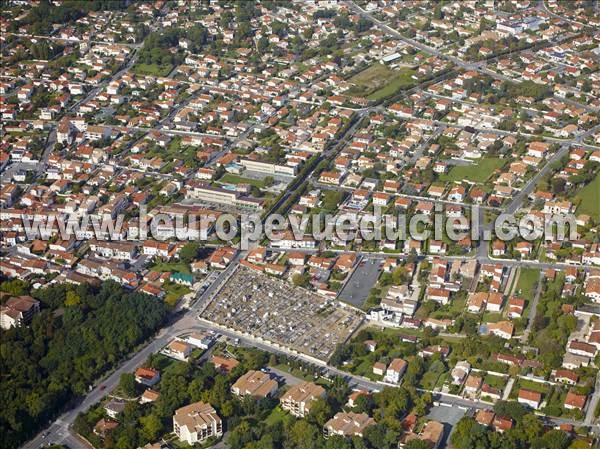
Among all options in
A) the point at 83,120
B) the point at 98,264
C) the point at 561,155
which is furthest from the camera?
the point at 83,120

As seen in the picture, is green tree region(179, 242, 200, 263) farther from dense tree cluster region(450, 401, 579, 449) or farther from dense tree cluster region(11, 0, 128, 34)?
dense tree cluster region(11, 0, 128, 34)

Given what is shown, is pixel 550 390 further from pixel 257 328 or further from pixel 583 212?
pixel 583 212

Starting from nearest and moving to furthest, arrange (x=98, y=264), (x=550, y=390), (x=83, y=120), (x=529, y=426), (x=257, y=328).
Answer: (x=529, y=426) → (x=550, y=390) → (x=257, y=328) → (x=98, y=264) → (x=83, y=120)

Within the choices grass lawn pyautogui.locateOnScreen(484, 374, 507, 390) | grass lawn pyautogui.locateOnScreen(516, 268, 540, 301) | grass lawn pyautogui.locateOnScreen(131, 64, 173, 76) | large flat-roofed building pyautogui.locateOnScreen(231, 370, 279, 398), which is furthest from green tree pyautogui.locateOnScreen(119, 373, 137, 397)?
grass lawn pyautogui.locateOnScreen(131, 64, 173, 76)

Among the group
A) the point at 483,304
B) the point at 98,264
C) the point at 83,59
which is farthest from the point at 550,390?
the point at 83,59

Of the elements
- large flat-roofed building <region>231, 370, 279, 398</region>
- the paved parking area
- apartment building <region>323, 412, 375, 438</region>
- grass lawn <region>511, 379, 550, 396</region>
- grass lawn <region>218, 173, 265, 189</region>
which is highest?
apartment building <region>323, 412, 375, 438</region>

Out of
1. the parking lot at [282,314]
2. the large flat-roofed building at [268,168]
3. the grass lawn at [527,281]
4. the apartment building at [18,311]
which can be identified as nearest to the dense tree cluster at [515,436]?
the parking lot at [282,314]
